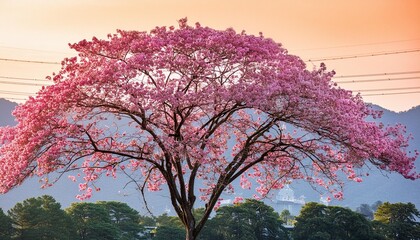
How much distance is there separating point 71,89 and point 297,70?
6638 mm

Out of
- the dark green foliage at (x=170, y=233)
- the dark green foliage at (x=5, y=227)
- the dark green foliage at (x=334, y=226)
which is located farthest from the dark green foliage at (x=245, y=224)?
the dark green foliage at (x=5, y=227)

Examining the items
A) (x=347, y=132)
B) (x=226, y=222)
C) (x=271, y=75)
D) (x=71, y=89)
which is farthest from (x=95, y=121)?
(x=226, y=222)

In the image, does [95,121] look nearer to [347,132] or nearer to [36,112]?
[36,112]

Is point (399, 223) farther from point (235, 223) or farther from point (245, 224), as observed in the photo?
point (235, 223)

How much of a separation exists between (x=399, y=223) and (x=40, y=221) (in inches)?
888

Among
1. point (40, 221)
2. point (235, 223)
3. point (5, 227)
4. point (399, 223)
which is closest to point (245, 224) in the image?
point (235, 223)

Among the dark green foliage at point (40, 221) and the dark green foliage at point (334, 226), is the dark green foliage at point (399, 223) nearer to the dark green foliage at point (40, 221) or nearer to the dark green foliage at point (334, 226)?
the dark green foliage at point (334, 226)

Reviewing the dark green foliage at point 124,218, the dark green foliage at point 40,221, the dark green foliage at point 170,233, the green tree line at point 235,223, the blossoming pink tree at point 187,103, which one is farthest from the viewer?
the dark green foliage at point 124,218

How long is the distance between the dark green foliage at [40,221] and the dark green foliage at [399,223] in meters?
19.7

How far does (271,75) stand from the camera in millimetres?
20359

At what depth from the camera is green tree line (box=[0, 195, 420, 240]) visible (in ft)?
132

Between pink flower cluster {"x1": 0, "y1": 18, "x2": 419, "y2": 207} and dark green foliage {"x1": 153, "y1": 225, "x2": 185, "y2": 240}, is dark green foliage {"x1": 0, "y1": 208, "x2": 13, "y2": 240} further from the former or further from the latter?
pink flower cluster {"x1": 0, "y1": 18, "x2": 419, "y2": 207}

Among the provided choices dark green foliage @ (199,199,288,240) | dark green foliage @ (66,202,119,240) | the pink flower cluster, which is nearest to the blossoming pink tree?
the pink flower cluster

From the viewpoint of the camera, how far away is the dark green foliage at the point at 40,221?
39531 millimetres
